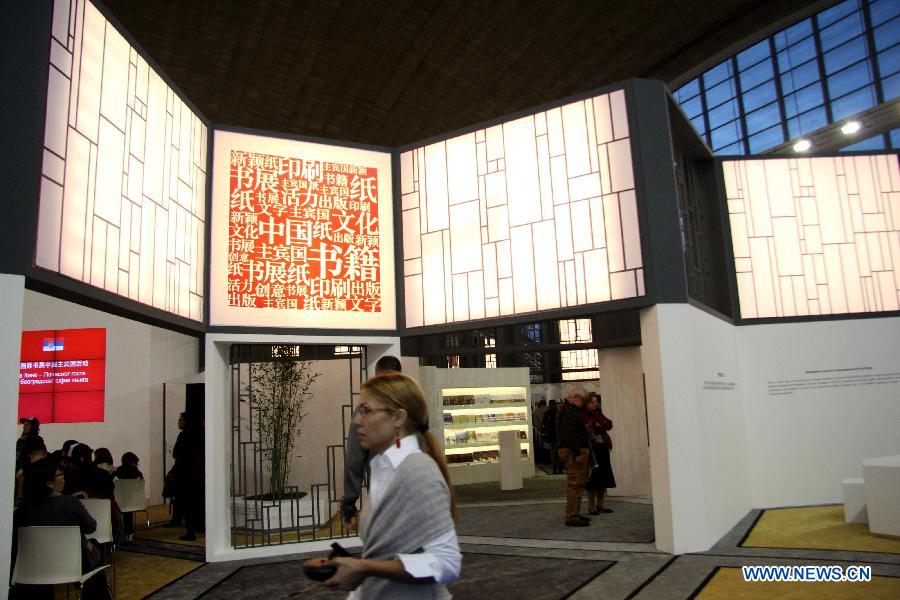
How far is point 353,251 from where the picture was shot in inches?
289

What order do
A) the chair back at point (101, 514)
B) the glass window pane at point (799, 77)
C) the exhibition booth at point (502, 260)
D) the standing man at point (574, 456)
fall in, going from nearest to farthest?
the exhibition booth at point (502, 260) → the chair back at point (101, 514) → the standing man at point (574, 456) → the glass window pane at point (799, 77)

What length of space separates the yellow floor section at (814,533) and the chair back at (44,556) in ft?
17.0

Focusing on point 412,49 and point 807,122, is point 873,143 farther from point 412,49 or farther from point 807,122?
point 412,49

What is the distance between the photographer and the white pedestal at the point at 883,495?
5.66m

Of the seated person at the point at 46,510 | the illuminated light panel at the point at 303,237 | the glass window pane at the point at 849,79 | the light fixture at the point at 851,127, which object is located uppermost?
the glass window pane at the point at 849,79

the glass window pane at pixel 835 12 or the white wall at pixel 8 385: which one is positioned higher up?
the glass window pane at pixel 835 12

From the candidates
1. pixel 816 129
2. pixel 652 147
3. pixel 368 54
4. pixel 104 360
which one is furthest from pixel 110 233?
pixel 816 129

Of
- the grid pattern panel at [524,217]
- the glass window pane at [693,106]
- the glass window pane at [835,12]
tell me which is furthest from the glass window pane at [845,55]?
the grid pattern panel at [524,217]

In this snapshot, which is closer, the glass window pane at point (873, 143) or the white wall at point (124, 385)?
the white wall at point (124, 385)

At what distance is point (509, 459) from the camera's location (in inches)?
428

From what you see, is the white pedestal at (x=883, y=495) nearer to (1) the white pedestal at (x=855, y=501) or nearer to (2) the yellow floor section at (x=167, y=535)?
(1) the white pedestal at (x=855, y=501)

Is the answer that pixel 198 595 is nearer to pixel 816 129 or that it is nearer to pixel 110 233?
pixel 110 233

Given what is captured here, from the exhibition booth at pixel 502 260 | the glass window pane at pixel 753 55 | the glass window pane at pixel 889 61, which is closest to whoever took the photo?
the exhibition booth at pixel 502 260

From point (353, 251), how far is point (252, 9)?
8.53 m
